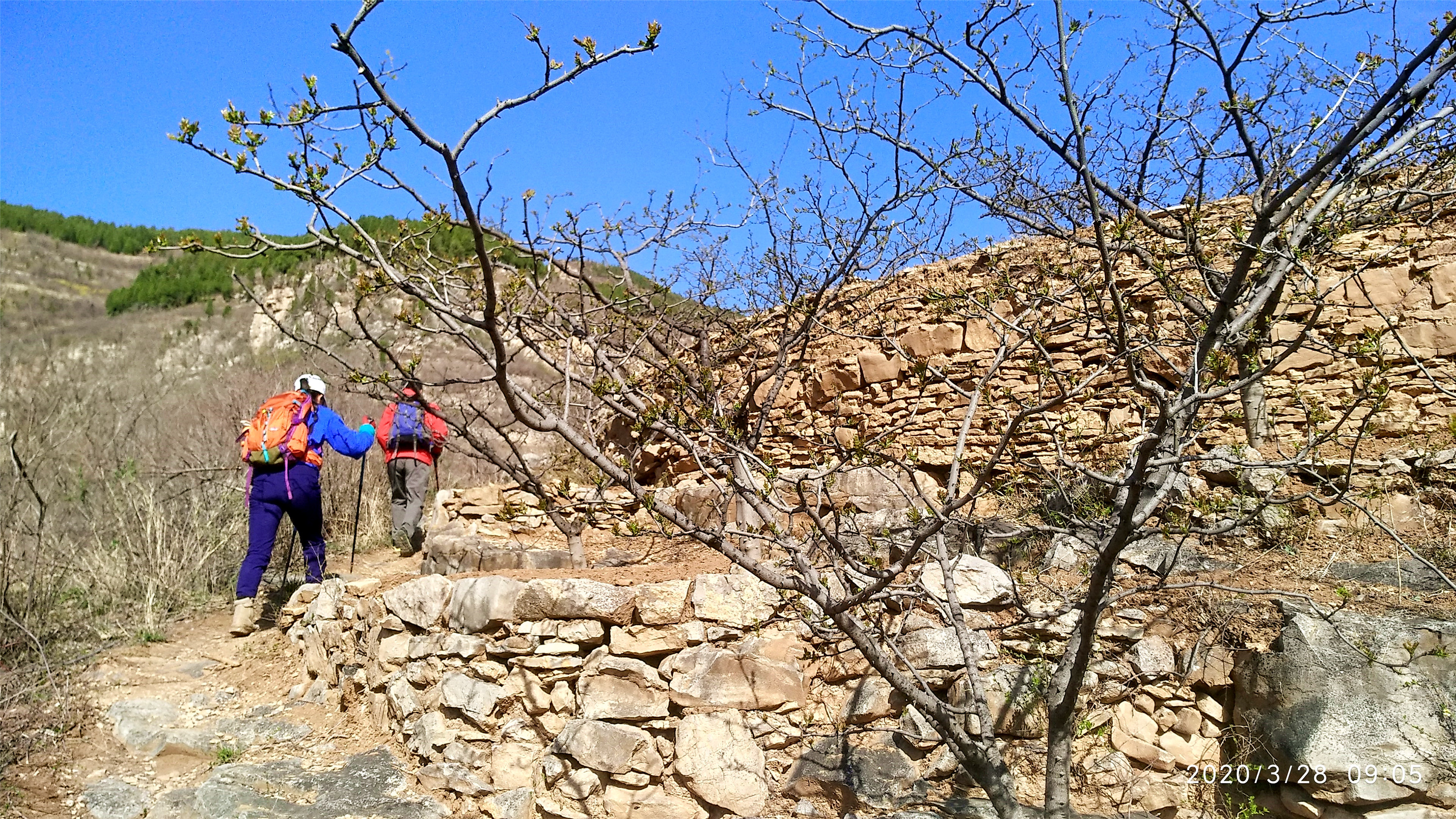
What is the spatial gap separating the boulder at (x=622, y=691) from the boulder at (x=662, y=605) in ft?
0.70

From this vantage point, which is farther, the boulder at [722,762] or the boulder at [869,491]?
the boulder at [869,491]

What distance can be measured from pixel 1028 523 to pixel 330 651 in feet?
14.0

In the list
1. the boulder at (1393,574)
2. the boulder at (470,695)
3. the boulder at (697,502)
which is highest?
the boulder at (1393,574)

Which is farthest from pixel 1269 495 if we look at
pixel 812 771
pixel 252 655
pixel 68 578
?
pixel 68 578

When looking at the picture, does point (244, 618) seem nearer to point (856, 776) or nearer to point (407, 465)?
point (407, 465)

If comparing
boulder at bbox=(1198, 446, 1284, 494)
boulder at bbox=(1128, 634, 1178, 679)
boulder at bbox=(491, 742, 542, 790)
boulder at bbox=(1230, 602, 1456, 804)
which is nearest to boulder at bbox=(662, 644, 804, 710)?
boulder at bbox=(491, 742, 542, 790)

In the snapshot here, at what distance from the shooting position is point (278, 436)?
5.94m

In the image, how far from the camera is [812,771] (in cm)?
398

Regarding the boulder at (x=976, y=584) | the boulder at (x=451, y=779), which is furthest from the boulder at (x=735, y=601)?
the boulder at (x=451, y=779)

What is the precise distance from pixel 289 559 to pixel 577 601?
11.2 feet

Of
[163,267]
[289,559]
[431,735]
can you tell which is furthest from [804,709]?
[163,267]

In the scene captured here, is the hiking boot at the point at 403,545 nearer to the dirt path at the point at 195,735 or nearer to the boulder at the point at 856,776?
the dirt path at the point at 195,735

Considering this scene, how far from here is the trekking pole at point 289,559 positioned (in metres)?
6.52

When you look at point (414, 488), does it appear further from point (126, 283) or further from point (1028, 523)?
point (126, 283)
